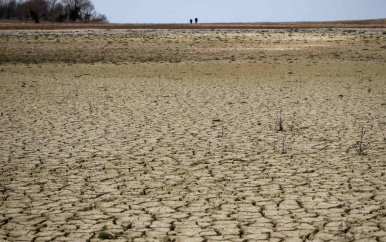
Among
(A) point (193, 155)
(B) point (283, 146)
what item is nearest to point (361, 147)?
(B) point (283, 146)

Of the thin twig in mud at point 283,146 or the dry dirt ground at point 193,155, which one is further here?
the thin twig in mud at point 283,146

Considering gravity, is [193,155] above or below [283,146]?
below

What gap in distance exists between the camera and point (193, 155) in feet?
20.0

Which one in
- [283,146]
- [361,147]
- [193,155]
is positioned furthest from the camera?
[361,147]

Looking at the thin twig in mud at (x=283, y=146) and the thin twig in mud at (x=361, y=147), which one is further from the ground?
the thin twig in mud at (x=361, y=147)

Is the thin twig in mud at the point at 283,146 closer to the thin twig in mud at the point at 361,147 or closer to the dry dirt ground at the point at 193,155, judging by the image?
the dry dirt ground at the point at 193,155

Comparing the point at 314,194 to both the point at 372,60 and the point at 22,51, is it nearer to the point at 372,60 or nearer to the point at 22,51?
the point at 372,60

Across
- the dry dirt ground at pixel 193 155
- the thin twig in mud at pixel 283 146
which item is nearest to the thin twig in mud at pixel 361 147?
the dry dirt ground at pixel 193 155

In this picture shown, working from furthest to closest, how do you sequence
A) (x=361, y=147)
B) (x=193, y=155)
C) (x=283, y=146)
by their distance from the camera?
(x=361, y=147) → (x=283, y=146) → (x=193, y=155)

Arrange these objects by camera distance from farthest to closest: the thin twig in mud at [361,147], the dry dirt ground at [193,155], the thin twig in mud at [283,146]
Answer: the thin twig in mud at [283,146] < the thin twig in mud at [361,147] < the dry dirt ground at [193,155]

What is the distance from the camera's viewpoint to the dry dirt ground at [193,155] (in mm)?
3883

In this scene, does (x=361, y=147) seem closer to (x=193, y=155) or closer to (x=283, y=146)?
(x=283, y=146)

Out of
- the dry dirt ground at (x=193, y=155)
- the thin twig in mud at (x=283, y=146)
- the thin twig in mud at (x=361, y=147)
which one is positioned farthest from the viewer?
the thin twig in mud at (x=283, y=146)

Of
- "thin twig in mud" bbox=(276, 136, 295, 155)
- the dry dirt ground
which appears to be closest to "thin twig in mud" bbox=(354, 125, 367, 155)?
the dry dirt ground
